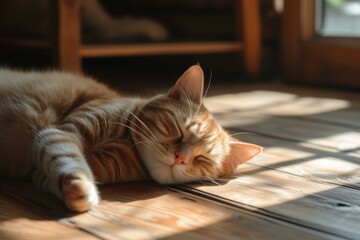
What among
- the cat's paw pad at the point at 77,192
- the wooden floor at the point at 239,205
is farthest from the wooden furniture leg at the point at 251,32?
the cat's paw pad at the point at 77,192

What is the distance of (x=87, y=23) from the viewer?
3.35m

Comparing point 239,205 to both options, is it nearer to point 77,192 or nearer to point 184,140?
point 184,140

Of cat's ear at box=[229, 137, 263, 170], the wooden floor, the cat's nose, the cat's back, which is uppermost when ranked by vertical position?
the cat's back

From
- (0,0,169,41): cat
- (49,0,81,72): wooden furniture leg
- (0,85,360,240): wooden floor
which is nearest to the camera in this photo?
(0,85,360,240): wooden floor

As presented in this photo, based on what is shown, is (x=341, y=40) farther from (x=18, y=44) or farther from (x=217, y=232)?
(x=217, y=232)

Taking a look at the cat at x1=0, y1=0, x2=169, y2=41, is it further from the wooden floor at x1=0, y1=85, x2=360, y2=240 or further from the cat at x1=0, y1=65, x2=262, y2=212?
the cat at x1=0, y1=65, x2=262, y2=212

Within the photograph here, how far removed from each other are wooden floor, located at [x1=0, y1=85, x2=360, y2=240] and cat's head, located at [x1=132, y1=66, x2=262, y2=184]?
4 cm

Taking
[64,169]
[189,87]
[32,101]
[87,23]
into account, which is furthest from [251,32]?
[64,169]

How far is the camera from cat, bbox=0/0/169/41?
3.19 m

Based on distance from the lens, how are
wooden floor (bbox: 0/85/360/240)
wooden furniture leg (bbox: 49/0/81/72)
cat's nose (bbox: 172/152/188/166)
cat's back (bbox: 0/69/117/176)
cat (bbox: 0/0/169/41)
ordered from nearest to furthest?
wooden floor (bbox: 0/85/360/240) < cat's nose (bbox: 172/152/188/166) < cat's back (bbox: 0/69/117/176) < wooden furniture leg (bbox: 49/0/81/72) < cat (bbox: 0/0/169/41)

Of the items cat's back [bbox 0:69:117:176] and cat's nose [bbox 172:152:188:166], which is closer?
cat's nose [bbox 172:152:188:166]

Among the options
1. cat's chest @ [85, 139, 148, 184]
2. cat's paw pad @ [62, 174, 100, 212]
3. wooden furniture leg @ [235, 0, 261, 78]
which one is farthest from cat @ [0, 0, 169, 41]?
cat's paw pad @ [62, 174, 100, 212]

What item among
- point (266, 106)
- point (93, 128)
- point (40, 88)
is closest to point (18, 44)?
point (266, 106)

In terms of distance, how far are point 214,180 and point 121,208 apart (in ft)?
1.01
